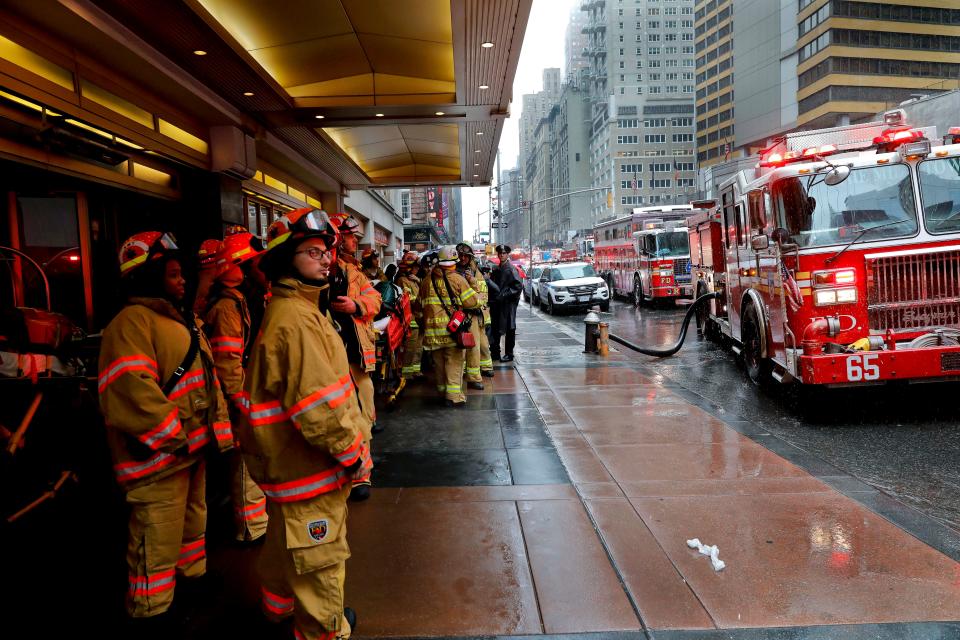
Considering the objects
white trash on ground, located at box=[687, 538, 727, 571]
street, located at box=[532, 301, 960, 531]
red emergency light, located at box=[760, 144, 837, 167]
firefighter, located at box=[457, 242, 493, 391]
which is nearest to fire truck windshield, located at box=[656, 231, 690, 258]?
street, located at box=[532, 301, 960, 531]

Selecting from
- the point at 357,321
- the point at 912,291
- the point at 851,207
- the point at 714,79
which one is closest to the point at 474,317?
the point at 357,321

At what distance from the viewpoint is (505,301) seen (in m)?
11.1

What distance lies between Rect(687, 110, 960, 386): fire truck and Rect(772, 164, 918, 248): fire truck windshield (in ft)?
0.03

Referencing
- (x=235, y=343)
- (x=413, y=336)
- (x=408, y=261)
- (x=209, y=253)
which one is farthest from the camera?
(x=408, y=261)

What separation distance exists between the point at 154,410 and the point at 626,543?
2.73 metres

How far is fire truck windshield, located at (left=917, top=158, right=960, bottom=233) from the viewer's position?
266 inches

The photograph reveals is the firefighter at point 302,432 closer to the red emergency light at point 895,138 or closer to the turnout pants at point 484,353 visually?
the turnout pants at point 484,353

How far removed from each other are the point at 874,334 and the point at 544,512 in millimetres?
4373

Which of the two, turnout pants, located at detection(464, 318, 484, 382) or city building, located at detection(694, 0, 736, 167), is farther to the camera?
city building, located at detection(694, 0, 736, 167)

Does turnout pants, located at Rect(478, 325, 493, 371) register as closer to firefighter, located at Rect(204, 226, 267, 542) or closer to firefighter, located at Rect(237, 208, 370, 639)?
firefighter, located at Rect(204, 226, 267, 542)

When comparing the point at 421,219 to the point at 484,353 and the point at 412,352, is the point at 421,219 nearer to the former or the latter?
the point at 412,352

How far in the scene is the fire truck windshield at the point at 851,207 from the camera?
6777 millimetres

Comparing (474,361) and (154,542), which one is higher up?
(474,361)

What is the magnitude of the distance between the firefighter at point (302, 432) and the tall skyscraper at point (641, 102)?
127m
